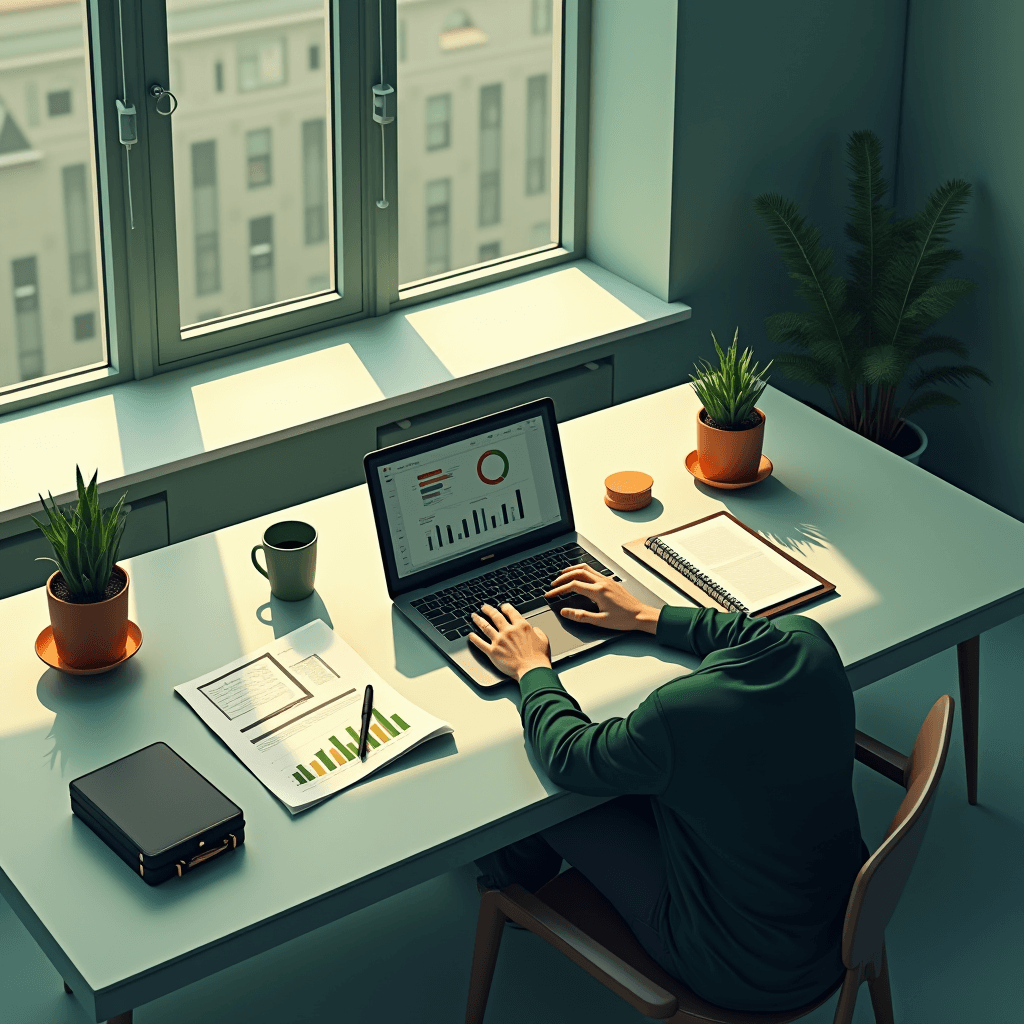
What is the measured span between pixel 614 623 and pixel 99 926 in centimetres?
107

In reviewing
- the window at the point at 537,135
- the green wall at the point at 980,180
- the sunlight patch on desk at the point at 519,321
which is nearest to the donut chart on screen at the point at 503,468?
the sunlight patch on desk at the point at 519,321

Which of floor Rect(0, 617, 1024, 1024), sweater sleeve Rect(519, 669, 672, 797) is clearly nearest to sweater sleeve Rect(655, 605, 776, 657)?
sweater sleeve Rect(519, 669, 672, 797)

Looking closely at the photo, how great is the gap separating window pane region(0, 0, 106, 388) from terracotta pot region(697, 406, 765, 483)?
1751 millimetres

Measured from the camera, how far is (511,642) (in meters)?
2.71

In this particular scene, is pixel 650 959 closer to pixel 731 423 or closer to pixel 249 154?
pixel 731 423

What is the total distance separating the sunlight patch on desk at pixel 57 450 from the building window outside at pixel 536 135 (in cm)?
148

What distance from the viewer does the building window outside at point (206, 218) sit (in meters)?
4.00

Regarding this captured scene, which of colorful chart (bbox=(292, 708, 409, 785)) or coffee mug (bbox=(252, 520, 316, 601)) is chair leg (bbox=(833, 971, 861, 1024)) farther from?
coffee mug (bbox=(252, 520, 316, 601))

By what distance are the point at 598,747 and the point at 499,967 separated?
99cm

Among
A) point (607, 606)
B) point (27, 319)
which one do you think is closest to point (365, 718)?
point (607, 606)

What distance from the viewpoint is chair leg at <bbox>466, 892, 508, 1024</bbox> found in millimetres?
2625

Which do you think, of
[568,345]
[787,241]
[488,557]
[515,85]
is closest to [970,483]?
Answer: [787,241]

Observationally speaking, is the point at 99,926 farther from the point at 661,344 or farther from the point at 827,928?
the point at 661,344

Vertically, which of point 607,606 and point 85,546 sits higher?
point 85,546
